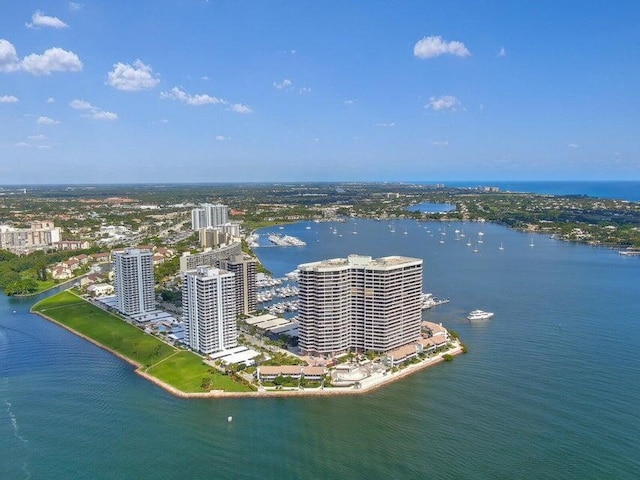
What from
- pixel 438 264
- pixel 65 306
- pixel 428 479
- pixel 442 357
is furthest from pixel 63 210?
pixel 428 479

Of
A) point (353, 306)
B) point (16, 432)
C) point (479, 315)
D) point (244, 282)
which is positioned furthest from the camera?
point (244, 282)

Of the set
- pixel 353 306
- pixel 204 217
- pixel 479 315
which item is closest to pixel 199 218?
pixel 204 217

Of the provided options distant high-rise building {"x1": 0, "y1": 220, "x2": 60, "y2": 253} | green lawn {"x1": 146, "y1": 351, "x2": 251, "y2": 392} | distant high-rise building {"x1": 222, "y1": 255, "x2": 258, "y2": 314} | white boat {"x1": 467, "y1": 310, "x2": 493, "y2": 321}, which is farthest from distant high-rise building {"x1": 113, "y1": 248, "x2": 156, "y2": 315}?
distant high-rise building {"x1": 0, "y1": 220, "x2": 60, "y2": 253}

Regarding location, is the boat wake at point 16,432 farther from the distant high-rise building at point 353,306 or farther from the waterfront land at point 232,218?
the waterfront land at point 232,218

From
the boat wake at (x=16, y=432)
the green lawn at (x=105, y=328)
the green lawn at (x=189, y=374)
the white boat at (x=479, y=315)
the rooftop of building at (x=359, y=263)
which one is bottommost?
the boat wake at (x=16, y=432)

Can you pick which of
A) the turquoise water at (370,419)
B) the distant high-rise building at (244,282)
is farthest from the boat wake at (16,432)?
the distant high-rise building at (244,282)

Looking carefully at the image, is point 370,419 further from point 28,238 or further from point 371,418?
point 28,238
